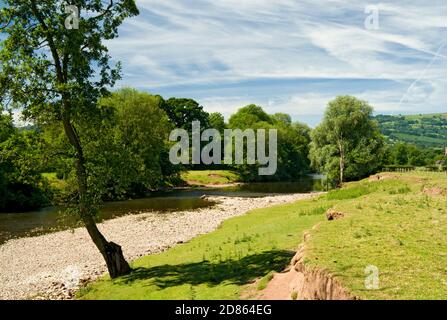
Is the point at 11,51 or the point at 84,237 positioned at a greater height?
the point at 11,51

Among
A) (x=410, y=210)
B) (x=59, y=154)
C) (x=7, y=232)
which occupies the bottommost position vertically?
(x=7, y=232)

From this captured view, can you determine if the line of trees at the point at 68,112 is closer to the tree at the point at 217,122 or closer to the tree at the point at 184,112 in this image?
the tree at the point at 184,112

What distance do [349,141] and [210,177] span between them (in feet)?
153

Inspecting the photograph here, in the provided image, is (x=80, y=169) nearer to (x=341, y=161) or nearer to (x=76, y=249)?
(x=76, y=249)

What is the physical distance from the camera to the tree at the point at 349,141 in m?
70.1

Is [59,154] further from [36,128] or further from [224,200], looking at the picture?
[224,200]

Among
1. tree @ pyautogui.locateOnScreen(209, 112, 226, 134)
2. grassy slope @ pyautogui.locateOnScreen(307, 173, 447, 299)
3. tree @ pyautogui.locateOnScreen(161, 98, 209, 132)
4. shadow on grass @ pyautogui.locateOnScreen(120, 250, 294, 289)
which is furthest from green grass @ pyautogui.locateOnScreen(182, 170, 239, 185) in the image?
grassy slope @ pyautogui.locateOnScreen(307, 173, 447, 299)

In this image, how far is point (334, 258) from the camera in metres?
13.0

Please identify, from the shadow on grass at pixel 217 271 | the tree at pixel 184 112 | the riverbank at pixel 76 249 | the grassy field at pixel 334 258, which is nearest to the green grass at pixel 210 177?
the tree at pixel 184 112

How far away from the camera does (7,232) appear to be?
42.0 meters
